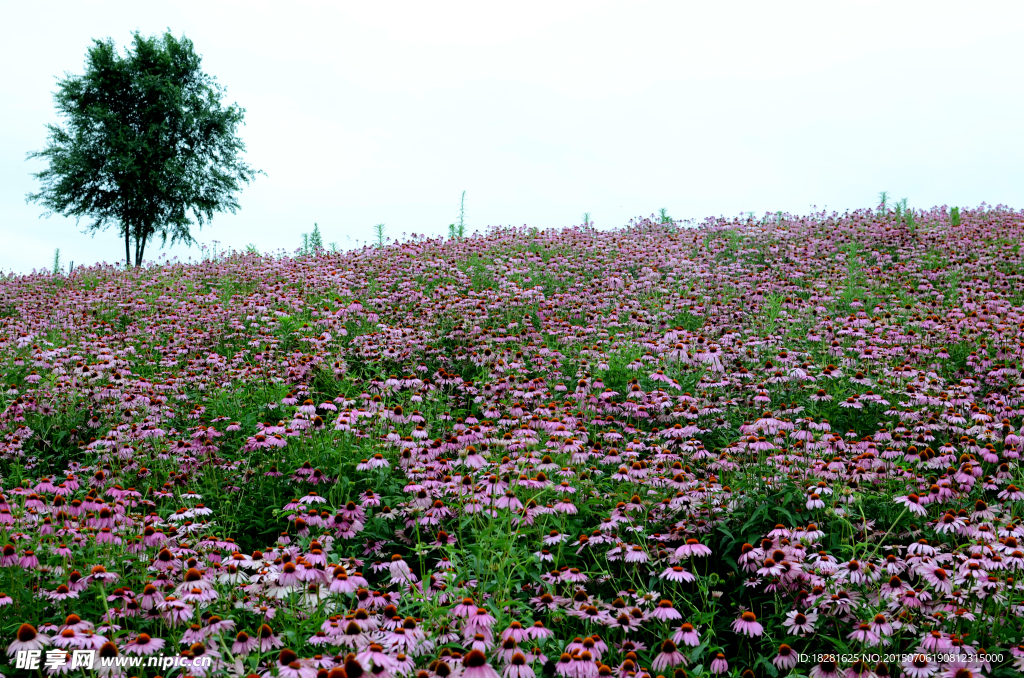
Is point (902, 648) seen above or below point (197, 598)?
below

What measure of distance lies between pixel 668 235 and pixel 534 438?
10.7m

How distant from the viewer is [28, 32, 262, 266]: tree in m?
25.0

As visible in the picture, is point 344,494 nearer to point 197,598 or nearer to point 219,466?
point 219,466

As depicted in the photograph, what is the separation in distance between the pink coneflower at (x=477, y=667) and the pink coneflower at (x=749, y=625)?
146cm

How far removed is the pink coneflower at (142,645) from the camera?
2.66m

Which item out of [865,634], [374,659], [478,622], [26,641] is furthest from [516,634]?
[26,641]

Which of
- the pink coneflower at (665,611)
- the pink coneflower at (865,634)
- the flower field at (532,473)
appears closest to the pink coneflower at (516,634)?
the flower field at (532,473)

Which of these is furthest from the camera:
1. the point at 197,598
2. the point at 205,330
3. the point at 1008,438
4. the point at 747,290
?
the point at 747,290

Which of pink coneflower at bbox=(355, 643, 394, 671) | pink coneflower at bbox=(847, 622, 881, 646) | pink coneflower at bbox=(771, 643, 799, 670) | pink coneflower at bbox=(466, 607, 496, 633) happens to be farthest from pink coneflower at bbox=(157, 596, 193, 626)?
pink coneflower at bbox=(847, 622, 881, 646)

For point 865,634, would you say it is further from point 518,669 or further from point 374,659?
point 374,659

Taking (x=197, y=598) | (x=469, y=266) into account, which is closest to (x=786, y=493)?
(x=197, y=598)

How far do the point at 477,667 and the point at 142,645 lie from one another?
1431mm

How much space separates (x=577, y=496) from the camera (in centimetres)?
462

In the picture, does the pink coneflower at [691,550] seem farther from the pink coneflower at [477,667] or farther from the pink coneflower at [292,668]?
the pink coneflower at [292,668]
